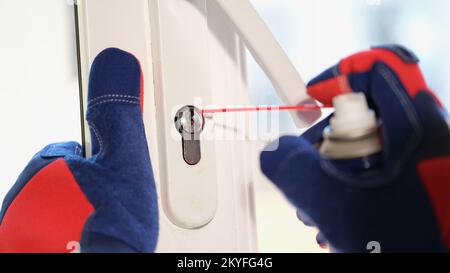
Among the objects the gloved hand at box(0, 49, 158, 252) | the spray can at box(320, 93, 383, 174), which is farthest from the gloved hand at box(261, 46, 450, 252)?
the gloved hand at box(0, 49, 158, 252)

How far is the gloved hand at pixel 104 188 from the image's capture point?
1.44 ft

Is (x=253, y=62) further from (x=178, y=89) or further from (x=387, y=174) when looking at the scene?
(x=387, y=174)

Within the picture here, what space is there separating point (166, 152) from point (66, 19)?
0.65 feet

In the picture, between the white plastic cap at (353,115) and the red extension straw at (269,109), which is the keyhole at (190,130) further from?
the white plastic cap at (353,115)

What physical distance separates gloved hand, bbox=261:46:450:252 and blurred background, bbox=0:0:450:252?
0.08 meters

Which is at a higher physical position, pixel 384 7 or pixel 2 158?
pixel 384 7

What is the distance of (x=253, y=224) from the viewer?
533 mm

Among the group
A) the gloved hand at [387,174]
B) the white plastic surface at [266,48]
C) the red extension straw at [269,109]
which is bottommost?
the gloved hand at [387,174]

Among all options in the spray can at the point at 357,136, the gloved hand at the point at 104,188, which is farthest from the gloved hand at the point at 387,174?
the gloved hand at the point at 104,188

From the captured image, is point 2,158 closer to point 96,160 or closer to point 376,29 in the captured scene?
point 96,160

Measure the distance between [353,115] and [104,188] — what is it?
247 millimetres

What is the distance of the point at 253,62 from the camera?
0.53m

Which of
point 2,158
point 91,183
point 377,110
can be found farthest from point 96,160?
point 377,110
